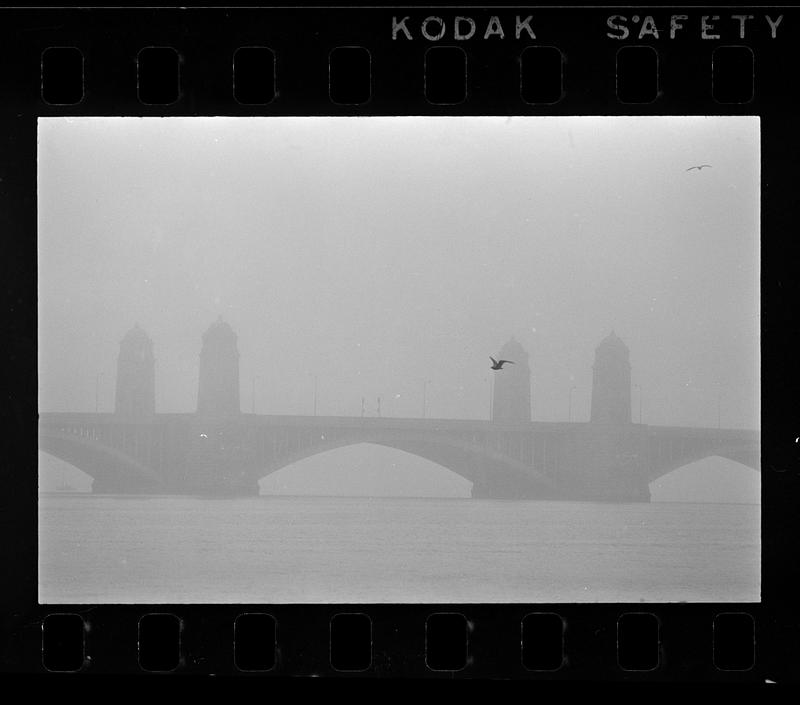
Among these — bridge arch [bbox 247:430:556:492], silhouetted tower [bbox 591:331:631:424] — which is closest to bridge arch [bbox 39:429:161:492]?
bridge arch [bbox 247:430:556:492]

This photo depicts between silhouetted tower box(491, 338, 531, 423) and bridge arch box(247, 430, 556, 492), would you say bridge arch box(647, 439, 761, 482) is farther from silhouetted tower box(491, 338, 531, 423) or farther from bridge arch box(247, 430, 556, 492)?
silhouetted tower box(491, 338, 531, 423)

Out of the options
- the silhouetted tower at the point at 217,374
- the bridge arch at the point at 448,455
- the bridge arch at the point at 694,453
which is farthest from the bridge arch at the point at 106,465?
the bridge arch at the point at 694,453

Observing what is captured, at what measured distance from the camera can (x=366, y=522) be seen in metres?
10.9

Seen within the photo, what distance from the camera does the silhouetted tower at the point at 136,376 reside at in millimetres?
9852

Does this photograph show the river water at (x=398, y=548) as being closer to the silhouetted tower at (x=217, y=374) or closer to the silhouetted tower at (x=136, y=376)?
the silhouetted tower at (x=136, y=376)

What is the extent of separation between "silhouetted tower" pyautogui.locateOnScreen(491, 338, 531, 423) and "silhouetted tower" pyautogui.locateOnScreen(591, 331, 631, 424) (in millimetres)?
676

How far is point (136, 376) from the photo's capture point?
36.3 ft

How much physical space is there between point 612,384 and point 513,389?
1894mm

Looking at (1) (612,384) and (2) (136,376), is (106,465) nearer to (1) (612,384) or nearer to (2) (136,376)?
(2) (136,376)

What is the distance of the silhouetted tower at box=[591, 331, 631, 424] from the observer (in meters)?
10.4

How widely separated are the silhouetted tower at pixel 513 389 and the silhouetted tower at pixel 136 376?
306 centimetres

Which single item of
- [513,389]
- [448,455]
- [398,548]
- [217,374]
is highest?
[217,374]

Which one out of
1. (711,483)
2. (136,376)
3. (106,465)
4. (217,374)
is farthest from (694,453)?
(217,374)
